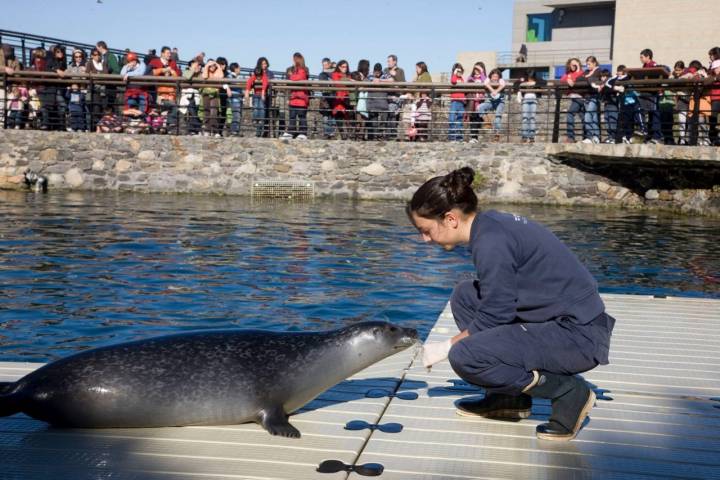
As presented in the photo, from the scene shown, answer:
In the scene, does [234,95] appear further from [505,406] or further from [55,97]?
[505,406]

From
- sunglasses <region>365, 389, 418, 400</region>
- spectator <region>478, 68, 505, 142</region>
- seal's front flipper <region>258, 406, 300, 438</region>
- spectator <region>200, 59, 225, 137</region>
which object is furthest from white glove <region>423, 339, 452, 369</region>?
spectator <region>200, 59, 225, 137</region>

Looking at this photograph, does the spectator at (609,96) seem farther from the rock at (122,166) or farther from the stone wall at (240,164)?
the rock at (122,166)

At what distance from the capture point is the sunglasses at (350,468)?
3.34 meters

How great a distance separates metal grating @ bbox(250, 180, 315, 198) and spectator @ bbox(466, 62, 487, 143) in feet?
12.5

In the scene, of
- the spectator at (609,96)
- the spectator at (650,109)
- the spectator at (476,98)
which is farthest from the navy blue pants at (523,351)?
the spectator at (476,98)

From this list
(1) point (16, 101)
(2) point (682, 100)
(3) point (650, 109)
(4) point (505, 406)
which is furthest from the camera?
(1) point (16, 101)

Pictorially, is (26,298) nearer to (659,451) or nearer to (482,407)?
(482,407)

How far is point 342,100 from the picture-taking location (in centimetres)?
1994

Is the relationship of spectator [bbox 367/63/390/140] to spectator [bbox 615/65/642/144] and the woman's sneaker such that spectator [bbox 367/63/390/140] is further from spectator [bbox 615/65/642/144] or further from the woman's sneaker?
the woman's sneaker

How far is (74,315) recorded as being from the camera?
8078mm

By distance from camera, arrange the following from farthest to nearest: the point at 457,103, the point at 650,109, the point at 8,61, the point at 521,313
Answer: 1. the point at 8,61
2. the point at 457,103
3. the point at 650,109
4. the point at 521,313

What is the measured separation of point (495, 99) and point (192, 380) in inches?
624

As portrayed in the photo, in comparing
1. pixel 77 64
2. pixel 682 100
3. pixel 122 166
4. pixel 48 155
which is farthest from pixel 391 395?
pixel 77 64

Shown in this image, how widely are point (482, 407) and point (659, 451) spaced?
82cm
